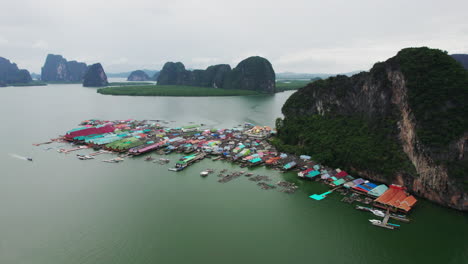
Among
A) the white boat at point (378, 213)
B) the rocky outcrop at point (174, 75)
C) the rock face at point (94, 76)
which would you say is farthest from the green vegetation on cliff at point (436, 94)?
the rock face at point (94, 76)

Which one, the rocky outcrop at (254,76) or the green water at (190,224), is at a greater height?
the rocky outcrop at (254,76)

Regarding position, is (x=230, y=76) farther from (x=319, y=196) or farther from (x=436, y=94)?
(x=319, y=196)

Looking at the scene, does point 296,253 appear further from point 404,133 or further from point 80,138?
point 80,138

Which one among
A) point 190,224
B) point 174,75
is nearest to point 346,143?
point 190,224

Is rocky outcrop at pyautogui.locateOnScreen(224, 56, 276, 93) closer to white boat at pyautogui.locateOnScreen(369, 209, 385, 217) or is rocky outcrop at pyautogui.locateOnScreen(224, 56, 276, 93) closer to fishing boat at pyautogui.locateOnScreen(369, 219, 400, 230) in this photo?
white boat at pyautogui.locateOnScreen(369, 209, 385, 217)

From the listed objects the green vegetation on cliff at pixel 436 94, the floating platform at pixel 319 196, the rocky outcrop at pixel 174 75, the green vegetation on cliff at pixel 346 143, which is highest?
the rocky outcrop at pixel 174 75

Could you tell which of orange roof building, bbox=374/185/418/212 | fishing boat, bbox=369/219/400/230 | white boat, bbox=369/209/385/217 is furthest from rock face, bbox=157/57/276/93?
fishing boat, bbox=369/219/400/230

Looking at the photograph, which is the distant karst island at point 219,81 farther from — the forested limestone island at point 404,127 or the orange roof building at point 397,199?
the orange roof building at point 397,199
